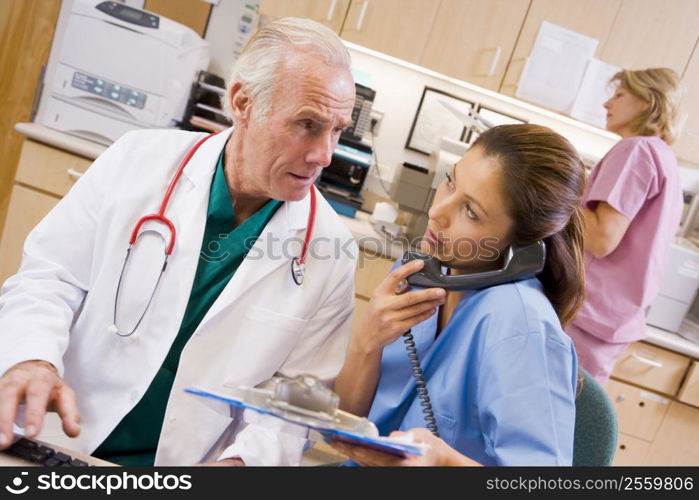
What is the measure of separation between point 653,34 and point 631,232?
1.24 meters

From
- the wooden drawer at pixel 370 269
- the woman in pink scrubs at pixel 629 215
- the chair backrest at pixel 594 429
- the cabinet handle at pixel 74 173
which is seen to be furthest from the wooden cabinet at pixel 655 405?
the cabinet handle at pixel 74 173

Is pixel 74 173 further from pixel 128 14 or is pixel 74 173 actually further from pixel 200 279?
pixel 200 279

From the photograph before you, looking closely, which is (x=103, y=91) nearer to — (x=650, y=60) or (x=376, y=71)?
(x=376, y=71)

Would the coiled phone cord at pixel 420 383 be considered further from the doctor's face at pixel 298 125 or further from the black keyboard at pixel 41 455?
the black keyboard at pixel 41 455

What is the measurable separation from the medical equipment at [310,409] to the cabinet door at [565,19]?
2637 mm

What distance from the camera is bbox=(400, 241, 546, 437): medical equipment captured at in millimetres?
1091

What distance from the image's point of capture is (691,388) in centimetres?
273

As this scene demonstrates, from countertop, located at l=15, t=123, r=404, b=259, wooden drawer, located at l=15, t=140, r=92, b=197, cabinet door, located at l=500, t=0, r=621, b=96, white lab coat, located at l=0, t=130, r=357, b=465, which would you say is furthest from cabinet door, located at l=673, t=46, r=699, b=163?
wooden drawer, located at l=15, t=140, r=92, b=197

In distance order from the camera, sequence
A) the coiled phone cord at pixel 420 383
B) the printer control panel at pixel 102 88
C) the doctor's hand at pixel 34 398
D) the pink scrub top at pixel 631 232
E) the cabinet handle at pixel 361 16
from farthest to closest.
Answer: the cabinet handle at pixel 361 16 < the printer control panel at pixel 102 88 < the pink scrub top at pixel 631 232 < the coiled phone cord at pixel 420 383 < the doctor's hand at pixel 34 398

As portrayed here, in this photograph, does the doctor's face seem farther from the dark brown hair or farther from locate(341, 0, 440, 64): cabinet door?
locate(341, 0, 440, 64): cabinet door

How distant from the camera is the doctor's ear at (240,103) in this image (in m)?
1.23

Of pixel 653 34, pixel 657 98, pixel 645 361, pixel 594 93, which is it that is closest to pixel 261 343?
pixel 657 98

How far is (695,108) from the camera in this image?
10.2 feet
